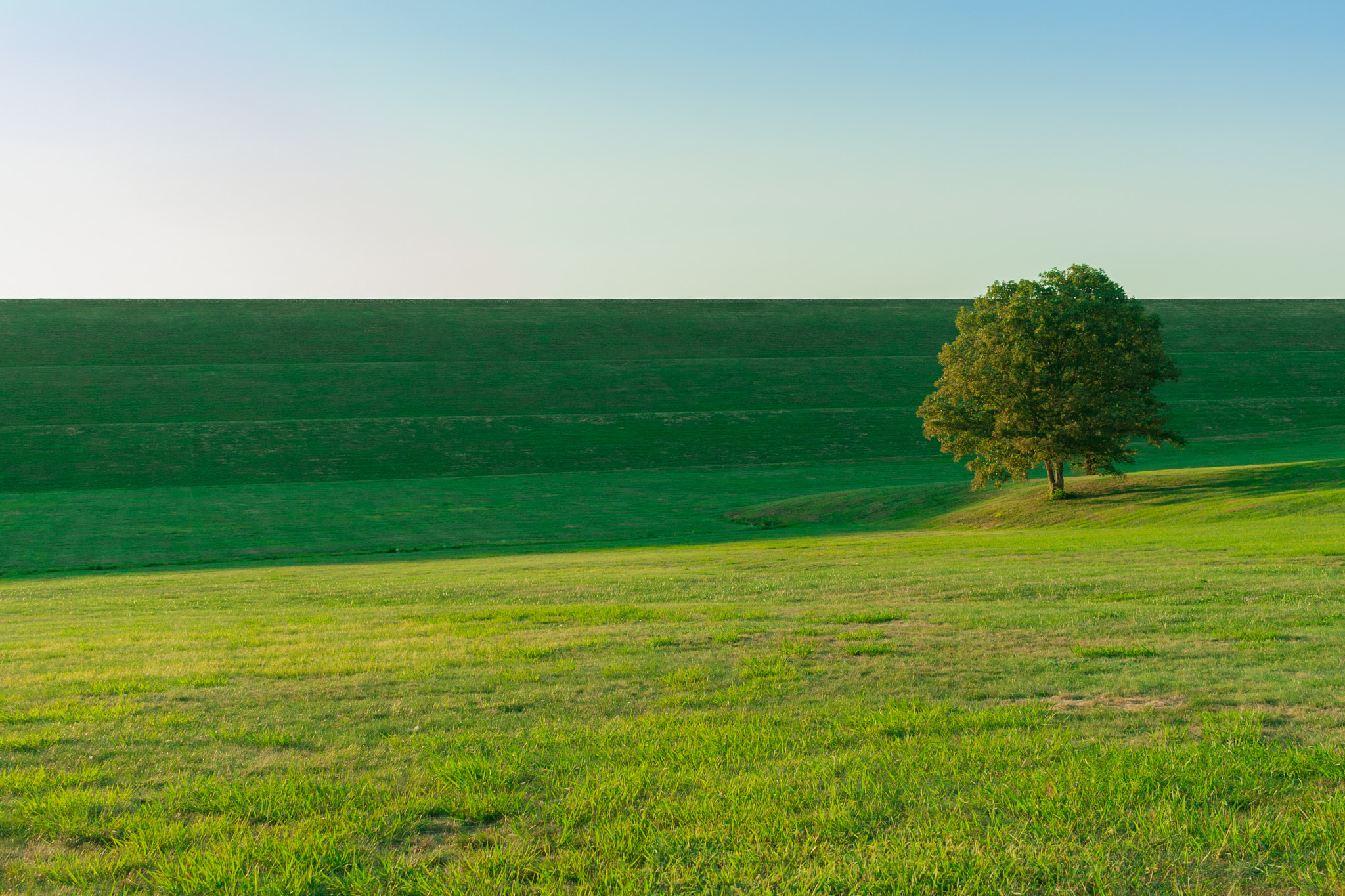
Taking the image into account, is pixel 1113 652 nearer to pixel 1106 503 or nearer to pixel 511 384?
pixel 1106 503

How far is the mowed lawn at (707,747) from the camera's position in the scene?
482 centimetres

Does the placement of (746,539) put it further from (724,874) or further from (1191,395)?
(1191,395)

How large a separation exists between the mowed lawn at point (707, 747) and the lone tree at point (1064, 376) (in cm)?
2575

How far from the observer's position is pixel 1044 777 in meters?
5.74

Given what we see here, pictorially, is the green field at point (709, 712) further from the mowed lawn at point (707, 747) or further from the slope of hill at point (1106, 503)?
the slope of hill at point (1106, 503)

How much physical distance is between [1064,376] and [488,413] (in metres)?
59.9

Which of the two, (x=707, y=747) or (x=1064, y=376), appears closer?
(x=707, y=747)

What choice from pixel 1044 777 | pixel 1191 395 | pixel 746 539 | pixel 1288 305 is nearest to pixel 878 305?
pixel 1191 395

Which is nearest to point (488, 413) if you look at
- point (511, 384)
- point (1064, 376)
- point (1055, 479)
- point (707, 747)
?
point (511, 384)

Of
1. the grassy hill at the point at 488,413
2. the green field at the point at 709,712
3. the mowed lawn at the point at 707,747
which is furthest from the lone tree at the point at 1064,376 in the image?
the mowed lawn at the point at 707,747

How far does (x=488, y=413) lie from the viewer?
89.5 metres

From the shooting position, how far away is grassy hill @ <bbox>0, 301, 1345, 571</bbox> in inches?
2040

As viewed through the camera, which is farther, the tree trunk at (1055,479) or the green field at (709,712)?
the tree trunk at (1055,479)

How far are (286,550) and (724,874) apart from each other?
134 ft
